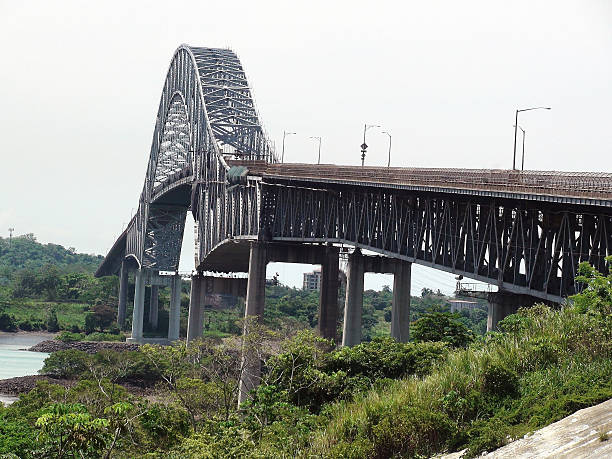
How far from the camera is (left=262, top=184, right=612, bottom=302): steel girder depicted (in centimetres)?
4275

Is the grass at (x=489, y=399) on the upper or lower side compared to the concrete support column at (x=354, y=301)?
upper

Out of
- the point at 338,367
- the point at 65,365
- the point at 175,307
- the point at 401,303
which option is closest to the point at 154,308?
the point at 175,307

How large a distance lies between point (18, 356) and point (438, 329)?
309 ft

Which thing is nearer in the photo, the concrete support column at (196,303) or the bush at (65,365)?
the bush at (65,365)

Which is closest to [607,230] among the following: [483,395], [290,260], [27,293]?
[483,395]

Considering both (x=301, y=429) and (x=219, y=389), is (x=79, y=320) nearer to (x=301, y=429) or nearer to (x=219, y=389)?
(x=219, y=389)

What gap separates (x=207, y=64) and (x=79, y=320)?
67.6 meters

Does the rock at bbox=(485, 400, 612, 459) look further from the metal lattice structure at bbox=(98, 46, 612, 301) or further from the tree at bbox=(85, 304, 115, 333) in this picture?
the tree at bbox=(85, 304, 115, 333)

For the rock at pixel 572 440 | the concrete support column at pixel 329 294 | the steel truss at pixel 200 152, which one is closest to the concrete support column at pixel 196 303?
the steel truss at pixel 200 152

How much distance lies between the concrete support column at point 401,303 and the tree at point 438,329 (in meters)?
18.8

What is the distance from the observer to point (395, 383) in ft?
121

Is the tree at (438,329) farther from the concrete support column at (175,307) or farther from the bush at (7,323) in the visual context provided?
the bush at (7,323)

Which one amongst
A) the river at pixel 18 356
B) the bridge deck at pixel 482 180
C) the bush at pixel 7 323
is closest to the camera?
the bridge deck at pixel 482 180

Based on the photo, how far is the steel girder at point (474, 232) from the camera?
42.8 metres
